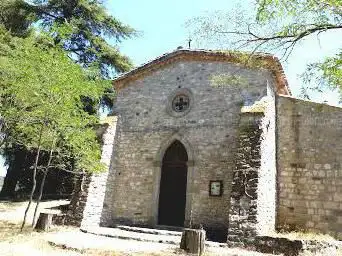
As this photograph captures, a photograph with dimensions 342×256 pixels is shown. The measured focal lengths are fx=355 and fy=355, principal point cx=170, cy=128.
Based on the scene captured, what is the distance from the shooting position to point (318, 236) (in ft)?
36.4

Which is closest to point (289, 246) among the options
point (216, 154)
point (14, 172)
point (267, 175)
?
point (267, 175)

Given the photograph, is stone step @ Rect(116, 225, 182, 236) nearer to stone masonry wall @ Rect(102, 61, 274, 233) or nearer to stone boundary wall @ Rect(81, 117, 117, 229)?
stone masonry wall @ Rect(102, 61, 274, 233)

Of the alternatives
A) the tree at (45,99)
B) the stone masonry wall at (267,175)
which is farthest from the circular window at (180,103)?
the tree at (45,99)

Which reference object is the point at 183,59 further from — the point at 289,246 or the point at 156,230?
the point at 289,246

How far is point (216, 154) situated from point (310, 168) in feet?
10.8

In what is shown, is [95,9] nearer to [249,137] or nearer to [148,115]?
[148,115]

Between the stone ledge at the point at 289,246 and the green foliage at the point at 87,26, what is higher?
the green foliage at the point at 87,26

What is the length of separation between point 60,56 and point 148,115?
16.4 feet

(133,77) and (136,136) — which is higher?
(133,77)

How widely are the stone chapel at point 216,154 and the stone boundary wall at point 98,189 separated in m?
0.04

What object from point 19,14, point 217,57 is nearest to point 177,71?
point 217,57

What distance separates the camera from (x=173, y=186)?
45.0ft

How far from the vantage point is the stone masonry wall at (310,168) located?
38.9ft

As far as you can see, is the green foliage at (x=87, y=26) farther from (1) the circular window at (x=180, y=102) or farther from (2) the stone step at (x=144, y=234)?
(2) the stone step at (x=144, y=234)
